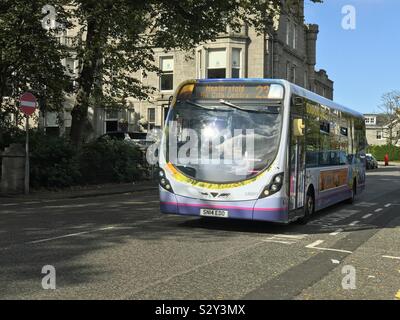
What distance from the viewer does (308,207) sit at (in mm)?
12438

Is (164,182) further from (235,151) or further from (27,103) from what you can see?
(27,103)

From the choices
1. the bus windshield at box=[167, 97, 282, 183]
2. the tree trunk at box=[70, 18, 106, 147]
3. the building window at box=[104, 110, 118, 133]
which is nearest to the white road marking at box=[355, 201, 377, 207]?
the bus windshield at box=[167, 97, 282, 183]

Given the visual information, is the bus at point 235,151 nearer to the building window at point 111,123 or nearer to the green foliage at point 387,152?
the building window at point 111,123

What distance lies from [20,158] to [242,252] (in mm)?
11654

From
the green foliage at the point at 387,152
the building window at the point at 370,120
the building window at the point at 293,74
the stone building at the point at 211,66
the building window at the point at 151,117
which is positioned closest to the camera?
the stone building at the point at 211,66

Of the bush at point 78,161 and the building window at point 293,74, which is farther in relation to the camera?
the building window at point 293,74

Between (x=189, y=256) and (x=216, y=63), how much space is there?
3101 cm

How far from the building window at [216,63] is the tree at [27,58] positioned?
17620 millimetres

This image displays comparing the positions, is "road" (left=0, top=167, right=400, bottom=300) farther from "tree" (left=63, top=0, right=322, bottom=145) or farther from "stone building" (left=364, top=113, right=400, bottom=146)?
"stone building" (left=364, top=113, right=400, bottom=146)

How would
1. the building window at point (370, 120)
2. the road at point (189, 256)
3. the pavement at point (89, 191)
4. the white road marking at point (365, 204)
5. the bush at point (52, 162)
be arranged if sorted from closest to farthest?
the road at point (189, 256) → the white road marking at point (365, 204) → the pavement at point (89, 191) → the bush at point (52, 162) → the building window at point (370, 120)

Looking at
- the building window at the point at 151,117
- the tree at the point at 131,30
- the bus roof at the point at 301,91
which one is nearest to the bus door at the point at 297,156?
the bus roof at the point at 301,91

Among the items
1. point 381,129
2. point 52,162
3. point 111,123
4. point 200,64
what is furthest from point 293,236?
point 381,129

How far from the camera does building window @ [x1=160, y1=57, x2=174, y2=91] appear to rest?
133 ft

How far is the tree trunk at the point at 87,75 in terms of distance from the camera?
67.4 ft
